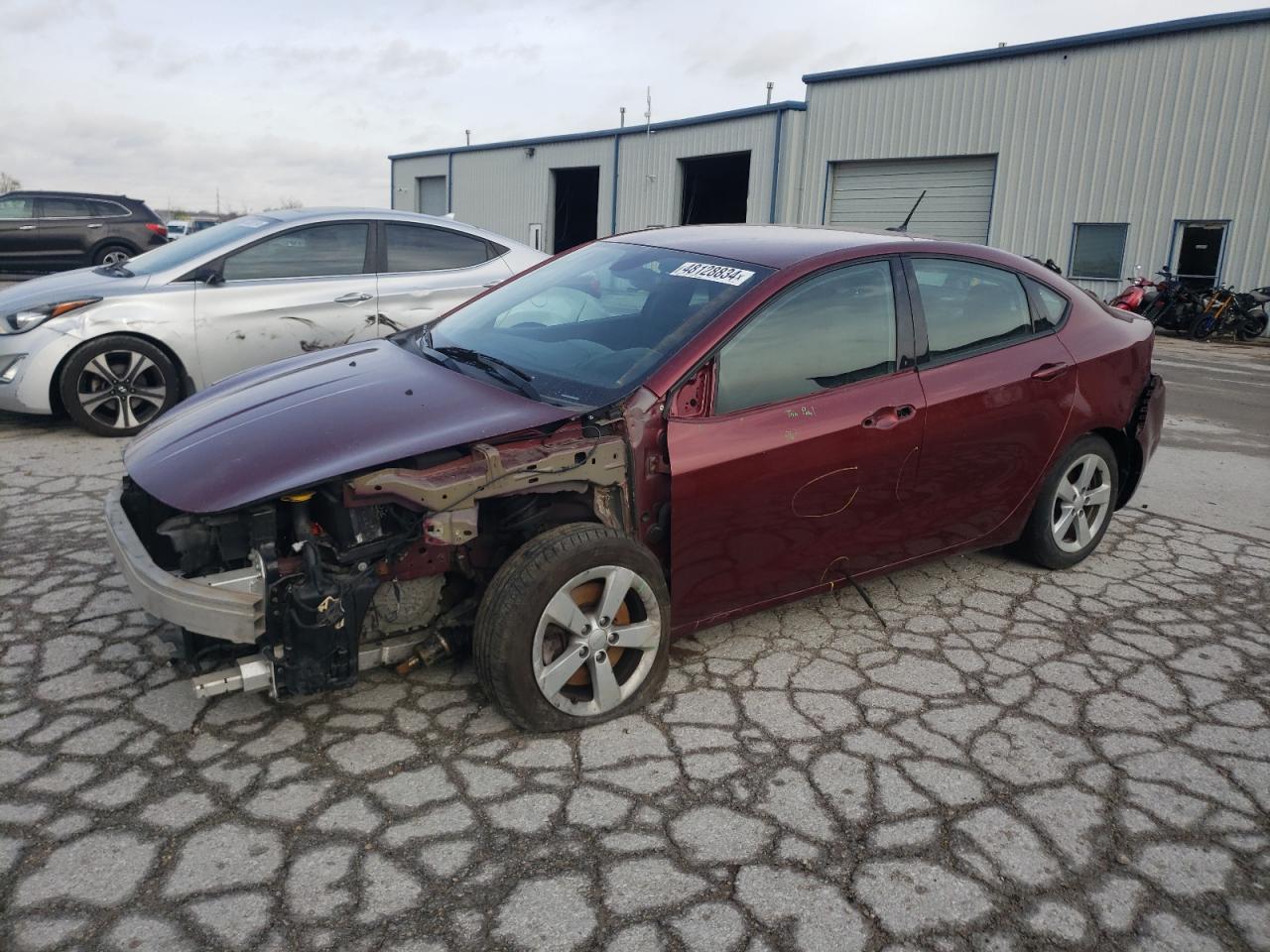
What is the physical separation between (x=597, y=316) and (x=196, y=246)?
4.19 meters

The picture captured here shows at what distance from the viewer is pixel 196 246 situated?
260 inches

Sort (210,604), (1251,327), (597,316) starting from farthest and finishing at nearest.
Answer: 1. (1251,327)
2. (597,316)
3. (210,604)

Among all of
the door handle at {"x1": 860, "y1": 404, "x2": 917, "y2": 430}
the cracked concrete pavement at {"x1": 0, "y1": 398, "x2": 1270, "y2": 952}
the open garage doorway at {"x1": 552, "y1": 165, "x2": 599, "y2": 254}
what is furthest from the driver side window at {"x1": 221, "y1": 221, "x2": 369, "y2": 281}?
the open garage doorway at {"x1": 552, "y1": 165, "x2": 599, "y2": 254}

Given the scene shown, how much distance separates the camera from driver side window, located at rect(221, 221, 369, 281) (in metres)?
6.48

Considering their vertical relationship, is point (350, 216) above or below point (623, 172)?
below

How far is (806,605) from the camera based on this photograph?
410 centimetres

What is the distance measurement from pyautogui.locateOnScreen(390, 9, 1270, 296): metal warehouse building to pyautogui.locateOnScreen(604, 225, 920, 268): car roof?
12.3 m

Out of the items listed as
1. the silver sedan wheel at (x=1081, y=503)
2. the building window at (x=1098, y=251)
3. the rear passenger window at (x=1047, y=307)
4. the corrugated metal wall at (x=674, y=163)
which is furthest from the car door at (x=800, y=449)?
the corrugated metal wall at (x=674, y=163)

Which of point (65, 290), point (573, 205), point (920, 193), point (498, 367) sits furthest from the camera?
point (573, 205)

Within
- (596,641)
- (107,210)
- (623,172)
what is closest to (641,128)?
(623,172)

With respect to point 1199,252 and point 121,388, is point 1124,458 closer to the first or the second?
point 121,388

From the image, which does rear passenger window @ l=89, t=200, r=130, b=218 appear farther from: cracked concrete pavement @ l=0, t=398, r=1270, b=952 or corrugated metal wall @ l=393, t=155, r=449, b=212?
corrugated metal wall @ l=393, t=155, r=449, b=212

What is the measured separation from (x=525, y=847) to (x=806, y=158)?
21.7 meters

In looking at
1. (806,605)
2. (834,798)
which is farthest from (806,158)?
(834,798)
